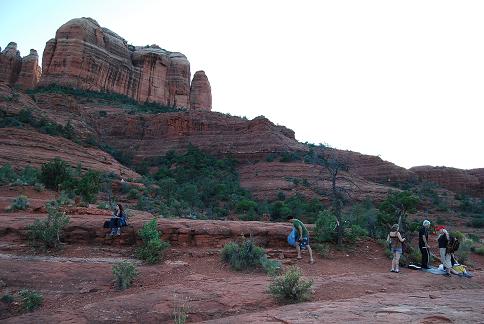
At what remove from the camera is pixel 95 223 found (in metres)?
10.5

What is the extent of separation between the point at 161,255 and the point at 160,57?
59.9 meters

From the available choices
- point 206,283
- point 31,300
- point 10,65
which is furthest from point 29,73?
point 206,283

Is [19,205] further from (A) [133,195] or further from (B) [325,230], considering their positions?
(A) [133,195]

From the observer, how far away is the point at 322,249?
34.4 feet

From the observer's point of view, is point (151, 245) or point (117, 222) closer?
point (151, 245)

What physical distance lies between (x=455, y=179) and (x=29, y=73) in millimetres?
67881

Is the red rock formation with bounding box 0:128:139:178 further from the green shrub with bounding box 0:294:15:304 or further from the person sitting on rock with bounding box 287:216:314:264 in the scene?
the person sitting on rock with bounding box 287:216:314:264

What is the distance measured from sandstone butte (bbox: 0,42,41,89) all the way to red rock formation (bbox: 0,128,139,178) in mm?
38314

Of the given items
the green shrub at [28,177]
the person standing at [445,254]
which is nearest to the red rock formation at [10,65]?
the green shrub at [28,177]

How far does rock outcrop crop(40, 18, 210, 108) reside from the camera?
55.4 m

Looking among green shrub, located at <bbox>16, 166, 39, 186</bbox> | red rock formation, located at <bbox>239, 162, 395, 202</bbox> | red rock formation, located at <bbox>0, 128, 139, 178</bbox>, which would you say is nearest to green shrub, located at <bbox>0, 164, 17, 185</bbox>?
green shrub, located at <bbox>16, 166, 39, 186</bbox>

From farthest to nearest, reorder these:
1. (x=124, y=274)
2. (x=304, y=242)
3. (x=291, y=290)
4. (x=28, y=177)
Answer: (x=28, y=177) < (x=304, y=242) < (x=124, y=274) < (x=291, y=290)

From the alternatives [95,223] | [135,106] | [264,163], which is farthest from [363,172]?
[95,223]

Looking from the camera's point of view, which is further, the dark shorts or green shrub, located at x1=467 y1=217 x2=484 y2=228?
green shrub, located at x1=467 y1=217 x2=484 y2=228
